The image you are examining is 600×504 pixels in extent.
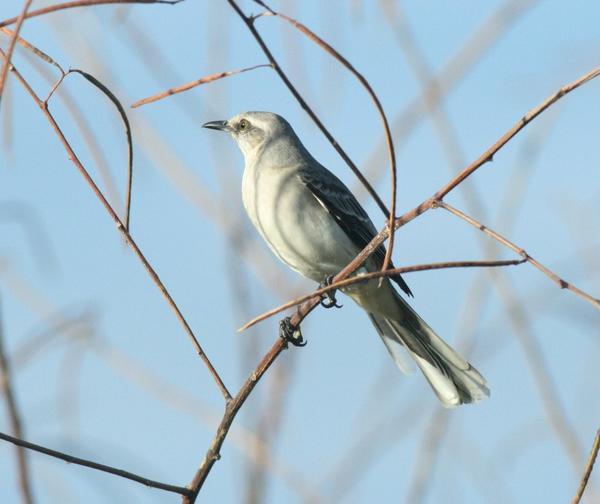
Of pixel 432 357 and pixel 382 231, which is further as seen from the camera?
pixel 432 357

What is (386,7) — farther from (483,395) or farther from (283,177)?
(483,395)

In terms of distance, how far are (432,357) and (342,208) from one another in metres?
1.03

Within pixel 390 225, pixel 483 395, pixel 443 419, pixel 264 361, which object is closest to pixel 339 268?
pixel 483 395

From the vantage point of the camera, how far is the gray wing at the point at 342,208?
17.2ft

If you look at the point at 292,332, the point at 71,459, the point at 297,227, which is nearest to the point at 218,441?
the point at 71,459

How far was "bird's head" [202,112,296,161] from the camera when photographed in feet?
19.4

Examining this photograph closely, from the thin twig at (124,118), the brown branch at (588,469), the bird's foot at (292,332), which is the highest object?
the bird's foot at (292,332)

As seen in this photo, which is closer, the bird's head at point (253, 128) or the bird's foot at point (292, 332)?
the bird's foot at point (292, 332)

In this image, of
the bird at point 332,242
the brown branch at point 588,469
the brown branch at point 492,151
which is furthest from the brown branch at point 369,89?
the bird at point 332,242

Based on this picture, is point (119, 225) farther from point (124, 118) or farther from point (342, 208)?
point (342, 208)

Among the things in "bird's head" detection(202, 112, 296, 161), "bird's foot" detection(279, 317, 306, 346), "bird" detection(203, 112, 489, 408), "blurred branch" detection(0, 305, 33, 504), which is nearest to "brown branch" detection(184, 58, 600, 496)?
"blurred branch" detection(0, 305, 33, 504)

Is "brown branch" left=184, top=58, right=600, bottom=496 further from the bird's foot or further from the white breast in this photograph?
the white breast

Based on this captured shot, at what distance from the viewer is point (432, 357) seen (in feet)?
16.7

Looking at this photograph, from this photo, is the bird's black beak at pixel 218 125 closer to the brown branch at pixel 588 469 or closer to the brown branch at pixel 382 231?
the brown branch at pixel 382 231
